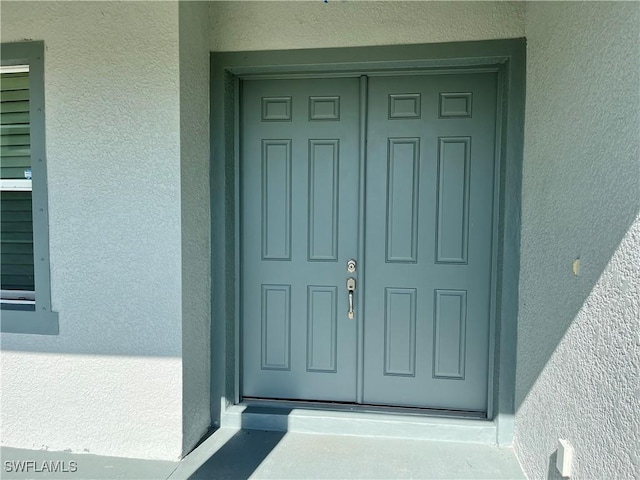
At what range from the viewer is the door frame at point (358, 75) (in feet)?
8.20

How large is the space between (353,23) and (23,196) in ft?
7.83

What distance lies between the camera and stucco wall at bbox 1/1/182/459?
237 centimetres

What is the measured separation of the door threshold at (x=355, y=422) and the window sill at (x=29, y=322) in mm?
1243

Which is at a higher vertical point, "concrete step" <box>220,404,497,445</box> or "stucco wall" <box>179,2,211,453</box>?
"stucco wall" <box>179,2,211,453</box>

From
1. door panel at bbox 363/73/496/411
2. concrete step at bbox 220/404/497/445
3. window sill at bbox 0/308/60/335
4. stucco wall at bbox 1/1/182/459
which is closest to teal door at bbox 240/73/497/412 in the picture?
door panel at bbox 363/73/496/411

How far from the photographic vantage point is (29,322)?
253cm

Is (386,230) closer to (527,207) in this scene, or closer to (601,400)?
(527,207)

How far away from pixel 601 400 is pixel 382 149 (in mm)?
1833

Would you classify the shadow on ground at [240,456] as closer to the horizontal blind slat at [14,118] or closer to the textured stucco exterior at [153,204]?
the textured stucco exterior at [153,204]

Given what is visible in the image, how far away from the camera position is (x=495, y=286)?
2.64m

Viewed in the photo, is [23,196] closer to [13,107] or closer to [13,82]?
[13,107]

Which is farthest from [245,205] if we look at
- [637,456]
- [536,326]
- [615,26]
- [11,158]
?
[637,456]

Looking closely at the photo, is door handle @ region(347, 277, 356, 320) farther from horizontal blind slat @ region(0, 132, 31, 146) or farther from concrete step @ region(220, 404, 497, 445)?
horizontal blind slat @ region(0, 132, 31, 146)

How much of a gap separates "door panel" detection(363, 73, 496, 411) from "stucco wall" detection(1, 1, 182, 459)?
4.29 ft
